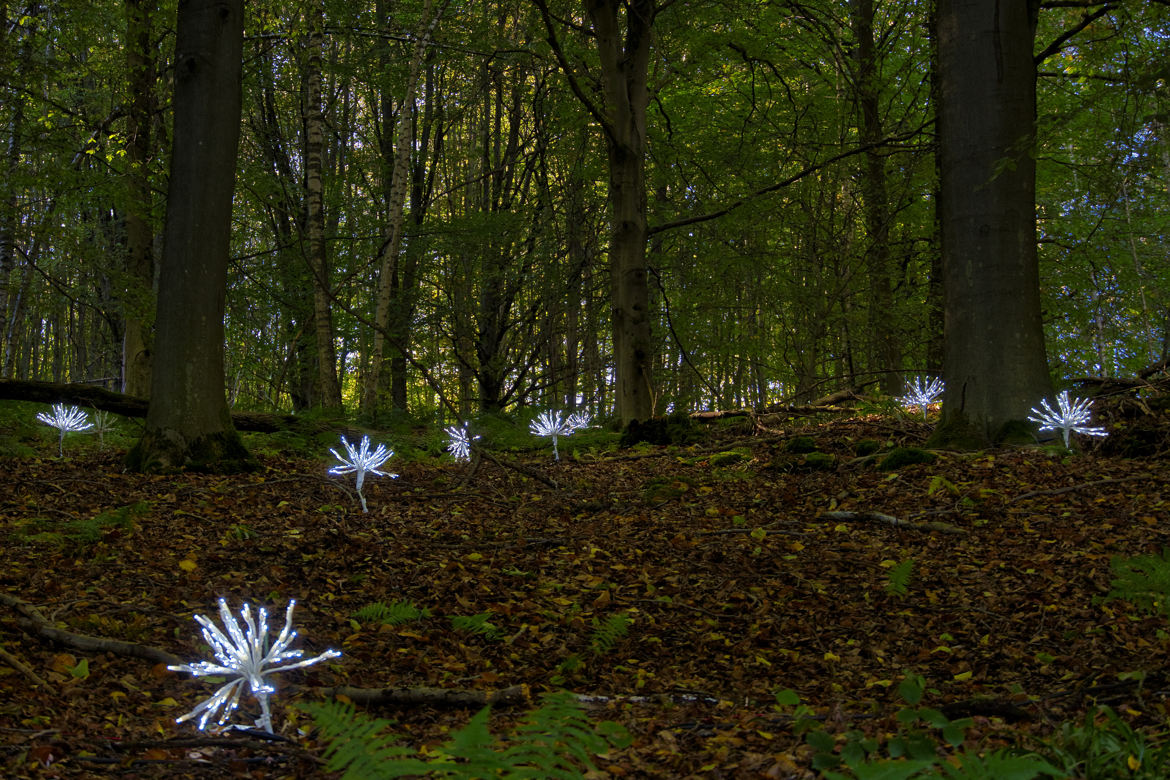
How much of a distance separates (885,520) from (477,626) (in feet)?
9.57

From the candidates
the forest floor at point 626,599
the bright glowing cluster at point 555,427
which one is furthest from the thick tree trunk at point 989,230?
the bright glowing cluster at point 555,427

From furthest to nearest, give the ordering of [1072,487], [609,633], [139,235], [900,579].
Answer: [139,235] < [1072,487] < [900,579] < [609,633]

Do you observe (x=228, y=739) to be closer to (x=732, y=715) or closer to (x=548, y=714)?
(x=548, y=714)

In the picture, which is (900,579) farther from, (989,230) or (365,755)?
(989,230)

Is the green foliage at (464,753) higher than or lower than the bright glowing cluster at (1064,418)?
lower

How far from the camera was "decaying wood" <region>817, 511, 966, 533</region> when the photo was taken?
493 cm

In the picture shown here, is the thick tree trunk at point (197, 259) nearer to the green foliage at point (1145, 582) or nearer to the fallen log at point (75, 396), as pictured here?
the fallen log at point (75, 396)

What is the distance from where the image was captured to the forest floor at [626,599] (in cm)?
248

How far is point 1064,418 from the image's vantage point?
19.2ft

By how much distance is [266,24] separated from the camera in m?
10.3

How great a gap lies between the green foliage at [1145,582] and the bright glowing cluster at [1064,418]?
221 cm

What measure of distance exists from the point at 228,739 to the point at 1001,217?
6.31m

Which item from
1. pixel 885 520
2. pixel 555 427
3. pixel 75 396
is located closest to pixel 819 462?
pixel 885 520

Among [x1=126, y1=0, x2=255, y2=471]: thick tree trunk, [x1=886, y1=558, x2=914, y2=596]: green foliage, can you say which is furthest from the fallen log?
[x1=886, y1=558, x2=914, y2=596]: green foliage
